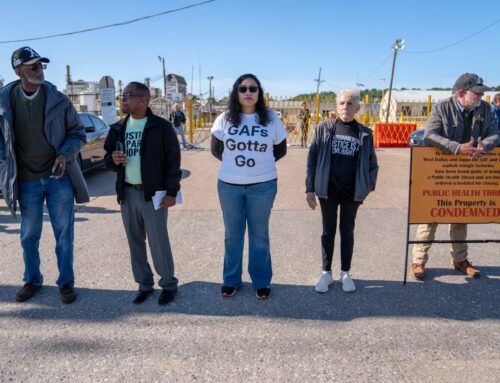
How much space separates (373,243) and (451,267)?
991 millimetres

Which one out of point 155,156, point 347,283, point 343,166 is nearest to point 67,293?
point 155,156

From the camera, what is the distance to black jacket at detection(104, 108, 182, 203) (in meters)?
3.25

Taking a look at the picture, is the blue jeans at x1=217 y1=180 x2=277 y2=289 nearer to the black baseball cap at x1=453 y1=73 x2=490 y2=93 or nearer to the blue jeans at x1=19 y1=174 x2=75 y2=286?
the blue jeans at x1=19 y1=174 x2=75 y2=286

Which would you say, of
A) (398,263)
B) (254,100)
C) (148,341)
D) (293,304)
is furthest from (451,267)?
(148,341)

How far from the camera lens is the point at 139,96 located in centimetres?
Answer: 320

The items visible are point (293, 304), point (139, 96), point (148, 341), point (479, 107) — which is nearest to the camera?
point (148, 341)

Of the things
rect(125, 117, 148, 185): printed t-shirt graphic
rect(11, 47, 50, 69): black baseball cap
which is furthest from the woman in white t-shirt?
rect(11, 47, 50, 69): black baseball cap

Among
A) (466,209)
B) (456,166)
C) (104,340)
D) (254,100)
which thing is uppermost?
(254,100)

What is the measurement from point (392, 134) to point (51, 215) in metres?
16.3

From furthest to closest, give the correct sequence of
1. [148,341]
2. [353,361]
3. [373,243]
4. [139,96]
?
[373,243] < [139,96] < [148,341] < [353,361]

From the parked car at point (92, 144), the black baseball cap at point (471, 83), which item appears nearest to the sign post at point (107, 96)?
the parked car at point (92, 144)

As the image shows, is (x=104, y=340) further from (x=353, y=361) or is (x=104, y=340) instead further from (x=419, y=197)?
(x=419, y=197)

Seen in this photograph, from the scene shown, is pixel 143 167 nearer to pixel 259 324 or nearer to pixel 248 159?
pixel 248 159

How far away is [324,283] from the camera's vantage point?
147 inches
